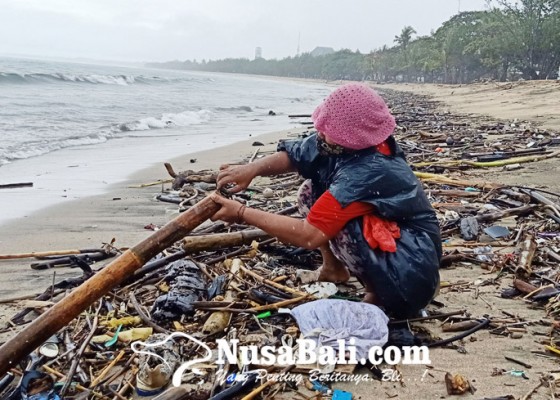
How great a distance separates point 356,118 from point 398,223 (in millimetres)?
670

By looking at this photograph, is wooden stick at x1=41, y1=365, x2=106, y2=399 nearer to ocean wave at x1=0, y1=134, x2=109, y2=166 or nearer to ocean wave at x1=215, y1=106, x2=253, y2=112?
ocean wave at x1=0, y1=134, x2=109, y2=166

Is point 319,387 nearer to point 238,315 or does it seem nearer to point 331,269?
point 238,315

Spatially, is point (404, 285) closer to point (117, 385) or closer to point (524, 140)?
point (117, 385)

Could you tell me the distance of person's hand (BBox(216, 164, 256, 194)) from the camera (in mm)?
3110

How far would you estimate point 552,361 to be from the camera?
240cm

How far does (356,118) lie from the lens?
8.65ft

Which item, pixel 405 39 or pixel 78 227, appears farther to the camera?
pixel 405 39

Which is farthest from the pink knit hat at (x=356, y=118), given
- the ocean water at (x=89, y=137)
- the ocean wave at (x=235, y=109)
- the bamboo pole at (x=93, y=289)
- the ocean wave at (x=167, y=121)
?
the ocean wave at (x=235, y=109)

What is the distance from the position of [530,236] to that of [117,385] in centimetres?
326

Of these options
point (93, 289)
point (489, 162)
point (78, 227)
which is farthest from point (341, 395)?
point (489, 162)

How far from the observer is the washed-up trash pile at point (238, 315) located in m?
2.39

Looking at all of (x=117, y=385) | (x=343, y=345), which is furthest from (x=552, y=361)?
(x=117, y=385)

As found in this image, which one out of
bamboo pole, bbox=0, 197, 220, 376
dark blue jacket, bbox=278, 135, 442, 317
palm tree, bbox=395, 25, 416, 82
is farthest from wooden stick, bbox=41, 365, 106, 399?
palm tree, bbox=395, 25, 416, 82

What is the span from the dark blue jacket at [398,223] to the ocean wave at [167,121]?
15.6 m
